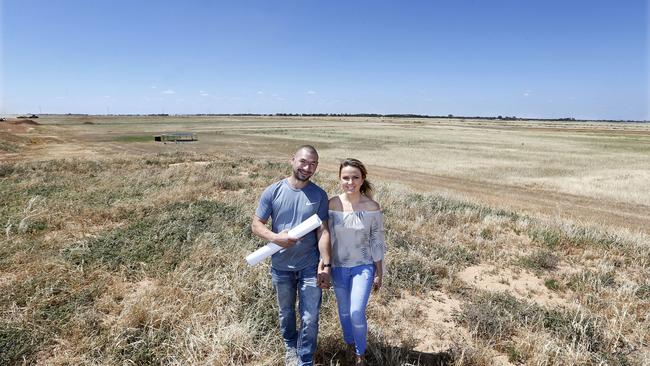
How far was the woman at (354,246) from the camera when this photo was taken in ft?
10.5

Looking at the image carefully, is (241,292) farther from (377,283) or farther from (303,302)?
(377,283)

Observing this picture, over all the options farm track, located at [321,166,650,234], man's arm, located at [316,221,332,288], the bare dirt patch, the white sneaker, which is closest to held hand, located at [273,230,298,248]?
man's arm, located at [316,221,332,288]

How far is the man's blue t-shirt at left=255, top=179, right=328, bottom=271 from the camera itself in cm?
317

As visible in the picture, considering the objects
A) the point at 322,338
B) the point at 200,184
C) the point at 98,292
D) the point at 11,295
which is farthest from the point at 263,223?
the point at 200,184

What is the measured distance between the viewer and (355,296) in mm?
3119

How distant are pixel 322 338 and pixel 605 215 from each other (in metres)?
13.8

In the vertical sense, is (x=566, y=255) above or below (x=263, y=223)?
below

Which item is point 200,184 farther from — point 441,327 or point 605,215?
point 605,215

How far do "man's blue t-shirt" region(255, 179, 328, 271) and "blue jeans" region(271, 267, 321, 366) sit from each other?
0.33ft

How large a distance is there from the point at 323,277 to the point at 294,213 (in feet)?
2.03

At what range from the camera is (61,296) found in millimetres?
4695

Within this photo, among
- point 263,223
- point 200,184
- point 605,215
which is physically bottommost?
point 605,215

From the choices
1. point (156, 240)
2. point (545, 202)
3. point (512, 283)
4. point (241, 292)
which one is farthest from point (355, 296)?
point (545, 202)

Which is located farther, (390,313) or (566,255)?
(566,255)
